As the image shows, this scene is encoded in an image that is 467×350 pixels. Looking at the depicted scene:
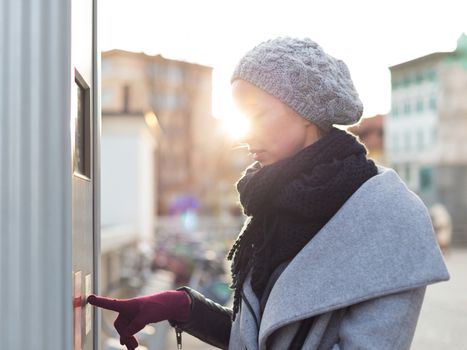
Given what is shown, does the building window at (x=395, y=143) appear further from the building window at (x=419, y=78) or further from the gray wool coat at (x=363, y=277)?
the gray wool coat at (x=363, y=277)

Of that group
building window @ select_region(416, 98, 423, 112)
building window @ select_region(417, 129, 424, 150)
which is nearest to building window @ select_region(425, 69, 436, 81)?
building window @ select_region(416, 98, 423, 112)

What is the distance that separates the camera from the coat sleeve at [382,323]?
1.21 meters

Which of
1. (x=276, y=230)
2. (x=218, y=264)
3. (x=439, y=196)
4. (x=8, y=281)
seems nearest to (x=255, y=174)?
(x=276, y=230)

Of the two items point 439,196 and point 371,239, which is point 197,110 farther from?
point 371,239

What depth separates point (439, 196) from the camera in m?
36.8

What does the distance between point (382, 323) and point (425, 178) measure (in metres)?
38.9

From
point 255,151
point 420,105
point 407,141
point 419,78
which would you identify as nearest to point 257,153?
point 255,151

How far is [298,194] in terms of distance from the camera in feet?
4.23

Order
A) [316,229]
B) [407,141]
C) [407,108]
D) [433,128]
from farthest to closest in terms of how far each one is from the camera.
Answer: [407,108] < [407,141] < [433,128] < [316,229]

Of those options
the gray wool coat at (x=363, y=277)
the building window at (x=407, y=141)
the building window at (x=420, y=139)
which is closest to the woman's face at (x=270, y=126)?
the gray wool coat at (x=363, y=277)

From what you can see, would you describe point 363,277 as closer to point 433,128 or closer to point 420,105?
point 433,128

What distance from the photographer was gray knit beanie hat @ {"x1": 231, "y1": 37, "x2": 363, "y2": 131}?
1.31 m

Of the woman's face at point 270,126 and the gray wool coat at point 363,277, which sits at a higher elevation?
the woman's face at point 270,126

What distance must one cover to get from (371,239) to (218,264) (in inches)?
360
